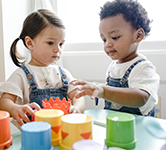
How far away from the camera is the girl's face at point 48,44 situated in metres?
0.86

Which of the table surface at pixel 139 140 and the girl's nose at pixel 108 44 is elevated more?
the girl's nose at pixel 108 44

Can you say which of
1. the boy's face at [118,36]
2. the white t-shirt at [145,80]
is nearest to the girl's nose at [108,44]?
the boy's face at [118,36]

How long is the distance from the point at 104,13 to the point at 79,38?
61 centimetres

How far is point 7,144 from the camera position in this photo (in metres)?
0.44

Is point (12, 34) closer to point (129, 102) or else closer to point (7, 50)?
point (7, 50)

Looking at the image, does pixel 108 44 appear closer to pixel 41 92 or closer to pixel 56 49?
pixel 56 49

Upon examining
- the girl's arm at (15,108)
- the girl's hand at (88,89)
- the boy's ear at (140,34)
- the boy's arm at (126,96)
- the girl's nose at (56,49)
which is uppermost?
the boy's ear at (140,34)

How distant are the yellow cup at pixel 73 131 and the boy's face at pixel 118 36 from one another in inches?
19.7

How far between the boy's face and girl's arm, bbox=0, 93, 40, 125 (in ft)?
1.46

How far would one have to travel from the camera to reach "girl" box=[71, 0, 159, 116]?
0.76m

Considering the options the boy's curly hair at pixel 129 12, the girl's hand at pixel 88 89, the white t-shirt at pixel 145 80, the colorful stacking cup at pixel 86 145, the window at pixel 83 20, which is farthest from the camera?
the window at pixel 83 20

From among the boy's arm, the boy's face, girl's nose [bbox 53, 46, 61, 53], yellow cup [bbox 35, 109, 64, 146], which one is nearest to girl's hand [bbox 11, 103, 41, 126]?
yellow cup [bbox 35, 109, 64, 146]

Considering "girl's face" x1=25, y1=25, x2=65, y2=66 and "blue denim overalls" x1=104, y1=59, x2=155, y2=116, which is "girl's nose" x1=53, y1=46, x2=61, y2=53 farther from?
"blue denim overalls" x1=104, y1=59, x2=155, y2=116

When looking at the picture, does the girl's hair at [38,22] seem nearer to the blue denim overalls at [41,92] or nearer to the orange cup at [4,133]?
the blue denim overalls at [41,92]
